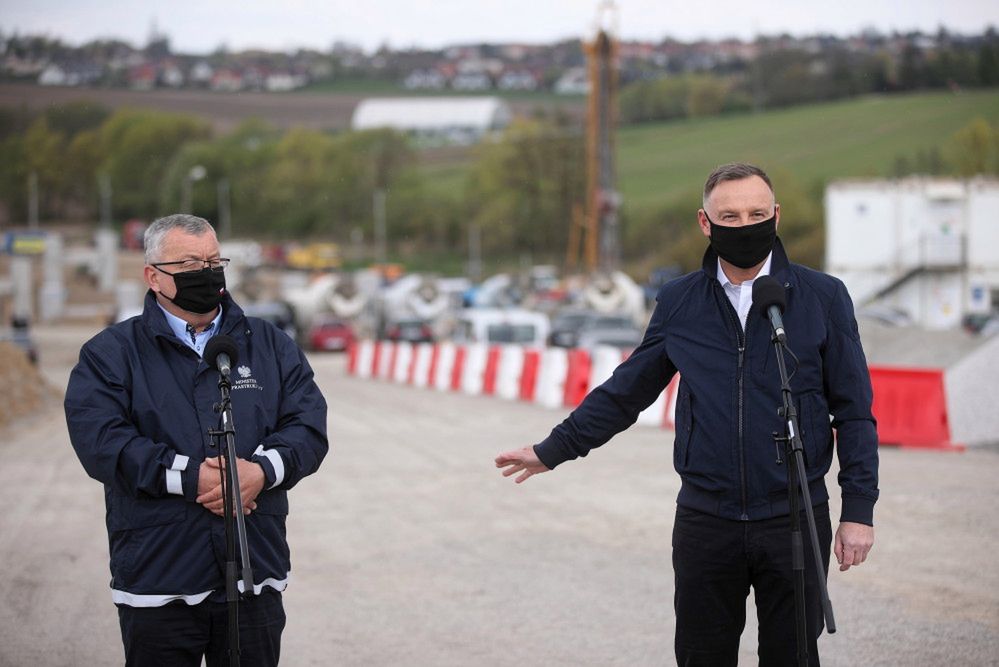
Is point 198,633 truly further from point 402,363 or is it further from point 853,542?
point 402,363

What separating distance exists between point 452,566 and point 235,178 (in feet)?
377

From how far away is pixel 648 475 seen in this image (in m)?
15.1

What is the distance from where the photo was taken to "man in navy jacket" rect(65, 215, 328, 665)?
488 cm

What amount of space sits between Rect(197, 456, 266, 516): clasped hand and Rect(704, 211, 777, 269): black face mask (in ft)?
5.87

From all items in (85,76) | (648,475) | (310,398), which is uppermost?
(85,76)

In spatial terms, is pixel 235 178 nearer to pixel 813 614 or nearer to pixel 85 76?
pixel 85 76

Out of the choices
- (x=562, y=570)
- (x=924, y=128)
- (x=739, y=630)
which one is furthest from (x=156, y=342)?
(x=924, y=128)

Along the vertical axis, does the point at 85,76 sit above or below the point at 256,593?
above

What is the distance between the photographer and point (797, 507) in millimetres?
4707

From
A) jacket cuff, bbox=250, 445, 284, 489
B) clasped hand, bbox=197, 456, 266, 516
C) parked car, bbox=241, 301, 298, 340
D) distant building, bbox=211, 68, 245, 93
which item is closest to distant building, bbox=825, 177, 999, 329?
parked car, bbox=241, 301, 298, 340

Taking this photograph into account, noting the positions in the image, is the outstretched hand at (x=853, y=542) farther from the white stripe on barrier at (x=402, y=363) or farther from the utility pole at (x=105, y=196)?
the utility pole at (x=105, y=196)

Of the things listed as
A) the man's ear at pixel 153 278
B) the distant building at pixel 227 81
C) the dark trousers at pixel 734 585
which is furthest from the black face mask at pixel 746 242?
the distant building at pixel 227 81

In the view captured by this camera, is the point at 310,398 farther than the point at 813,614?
Yes

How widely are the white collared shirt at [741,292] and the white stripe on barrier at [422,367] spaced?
26662 millimetres
